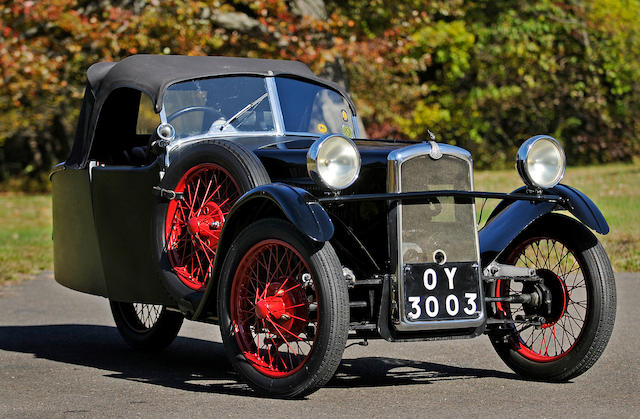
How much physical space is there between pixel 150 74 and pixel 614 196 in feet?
45.9

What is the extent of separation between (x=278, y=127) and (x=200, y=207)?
0.95 metres

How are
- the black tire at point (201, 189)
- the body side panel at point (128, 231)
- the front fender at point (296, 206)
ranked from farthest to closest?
1. the body side panel at point (128, 231)
2. the black tire at point (201, 189)
3. the front fender at point (296, 206)

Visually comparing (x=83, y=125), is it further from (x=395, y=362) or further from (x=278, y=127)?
(x=395, y=362)

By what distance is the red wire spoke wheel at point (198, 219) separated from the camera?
19.9ft

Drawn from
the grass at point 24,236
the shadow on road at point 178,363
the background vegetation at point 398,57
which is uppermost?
the background vegetation at point 398,57

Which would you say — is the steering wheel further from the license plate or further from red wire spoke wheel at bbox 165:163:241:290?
the license plate

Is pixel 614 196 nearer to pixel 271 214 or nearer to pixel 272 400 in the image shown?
pixel 271 214

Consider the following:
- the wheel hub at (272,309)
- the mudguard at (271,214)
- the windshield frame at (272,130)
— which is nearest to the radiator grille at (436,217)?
the mudguard at (271,214)

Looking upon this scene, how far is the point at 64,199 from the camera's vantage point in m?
7.26

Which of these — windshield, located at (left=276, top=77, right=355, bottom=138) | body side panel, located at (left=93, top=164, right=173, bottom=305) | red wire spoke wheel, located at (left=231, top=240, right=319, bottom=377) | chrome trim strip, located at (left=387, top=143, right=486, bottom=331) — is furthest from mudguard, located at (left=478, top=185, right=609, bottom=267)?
body side panel, located at (left=93, top=164, right=173, bottom=305)

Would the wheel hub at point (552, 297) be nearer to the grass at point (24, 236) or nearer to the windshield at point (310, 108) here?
the windshield at point (310, 108)

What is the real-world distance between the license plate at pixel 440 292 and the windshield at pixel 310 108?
5.95ft

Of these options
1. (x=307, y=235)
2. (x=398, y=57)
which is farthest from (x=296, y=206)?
(x=398, y=57)

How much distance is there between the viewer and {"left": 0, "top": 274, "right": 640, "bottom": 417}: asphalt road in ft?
16.8
